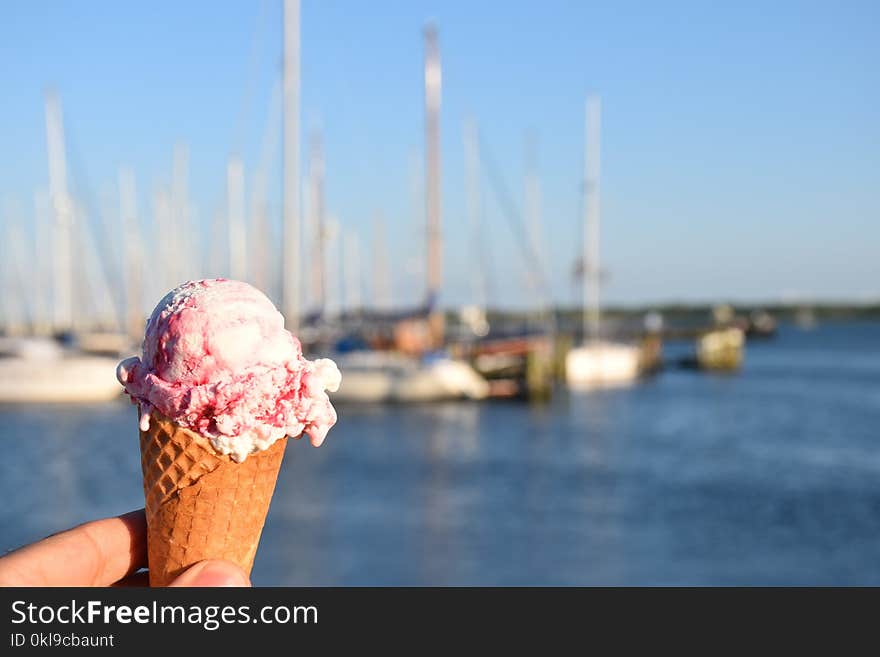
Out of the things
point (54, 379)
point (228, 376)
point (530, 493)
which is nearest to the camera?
point (228, 376)

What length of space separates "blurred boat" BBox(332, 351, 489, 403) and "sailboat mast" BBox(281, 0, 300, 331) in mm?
8429

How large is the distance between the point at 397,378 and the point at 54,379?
14.8 metres

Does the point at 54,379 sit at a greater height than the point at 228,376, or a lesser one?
lesser

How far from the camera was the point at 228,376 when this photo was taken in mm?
2561

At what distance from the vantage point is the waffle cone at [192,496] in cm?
254

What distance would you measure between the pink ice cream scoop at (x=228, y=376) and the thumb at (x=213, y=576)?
274mm

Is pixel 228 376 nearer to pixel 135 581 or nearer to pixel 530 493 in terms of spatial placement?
pixel 135 581

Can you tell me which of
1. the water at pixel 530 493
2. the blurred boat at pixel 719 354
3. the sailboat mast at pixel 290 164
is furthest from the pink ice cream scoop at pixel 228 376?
the blurred boat at pixel 719 354

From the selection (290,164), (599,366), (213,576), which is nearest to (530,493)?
(290,164)

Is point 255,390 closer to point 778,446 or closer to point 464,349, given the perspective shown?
point 778,446

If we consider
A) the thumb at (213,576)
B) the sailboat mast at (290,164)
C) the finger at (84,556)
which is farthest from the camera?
the sailboat mast at (290,164)

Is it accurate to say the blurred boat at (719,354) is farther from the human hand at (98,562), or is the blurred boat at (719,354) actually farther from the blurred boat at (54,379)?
the human hand at (98,562)

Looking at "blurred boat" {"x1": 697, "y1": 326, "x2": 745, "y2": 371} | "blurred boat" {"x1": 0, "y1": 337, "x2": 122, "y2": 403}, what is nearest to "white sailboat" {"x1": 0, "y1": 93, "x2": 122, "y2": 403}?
"blurred boat" {"x1": 0, "y1": 337, "x2": 122, "y2": 403}

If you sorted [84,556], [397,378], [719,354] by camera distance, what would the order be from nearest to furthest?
[84,556] < [397,378] < [719,354]
